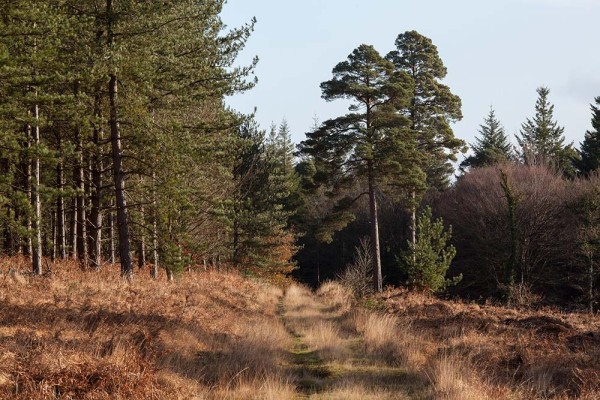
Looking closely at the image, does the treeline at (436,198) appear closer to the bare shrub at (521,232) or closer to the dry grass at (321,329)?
the bare shrub at (521,232)

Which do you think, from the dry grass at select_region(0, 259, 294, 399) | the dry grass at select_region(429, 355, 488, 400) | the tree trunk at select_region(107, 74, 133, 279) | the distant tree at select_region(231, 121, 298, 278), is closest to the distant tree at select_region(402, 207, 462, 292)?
the dry grass at select_region(0, 259, 294, 399)

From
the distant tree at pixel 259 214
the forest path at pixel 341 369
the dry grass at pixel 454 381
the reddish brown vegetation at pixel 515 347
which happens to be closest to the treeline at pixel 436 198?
the distant tree at pixel 259 214

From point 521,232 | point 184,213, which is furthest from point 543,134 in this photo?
point 184,213

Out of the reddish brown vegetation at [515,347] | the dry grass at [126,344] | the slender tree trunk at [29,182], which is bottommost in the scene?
the reddish brown vegetation at [515,347]

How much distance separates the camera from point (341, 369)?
8.67 meters

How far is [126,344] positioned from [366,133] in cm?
2266

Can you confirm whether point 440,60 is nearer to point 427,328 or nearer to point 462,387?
point 427,328

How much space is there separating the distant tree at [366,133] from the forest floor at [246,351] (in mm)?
14474

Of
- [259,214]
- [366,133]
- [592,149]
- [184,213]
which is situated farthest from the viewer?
[592,149]

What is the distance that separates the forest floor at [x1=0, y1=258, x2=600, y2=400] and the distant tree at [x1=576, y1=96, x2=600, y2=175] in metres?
34.9

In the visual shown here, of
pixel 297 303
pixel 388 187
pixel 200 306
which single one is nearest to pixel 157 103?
pixel 200 306

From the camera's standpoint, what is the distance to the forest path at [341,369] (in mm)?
7027

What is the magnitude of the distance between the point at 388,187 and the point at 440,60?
38.3ft

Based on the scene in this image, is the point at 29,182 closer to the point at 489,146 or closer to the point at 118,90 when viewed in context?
the point at 118,90
